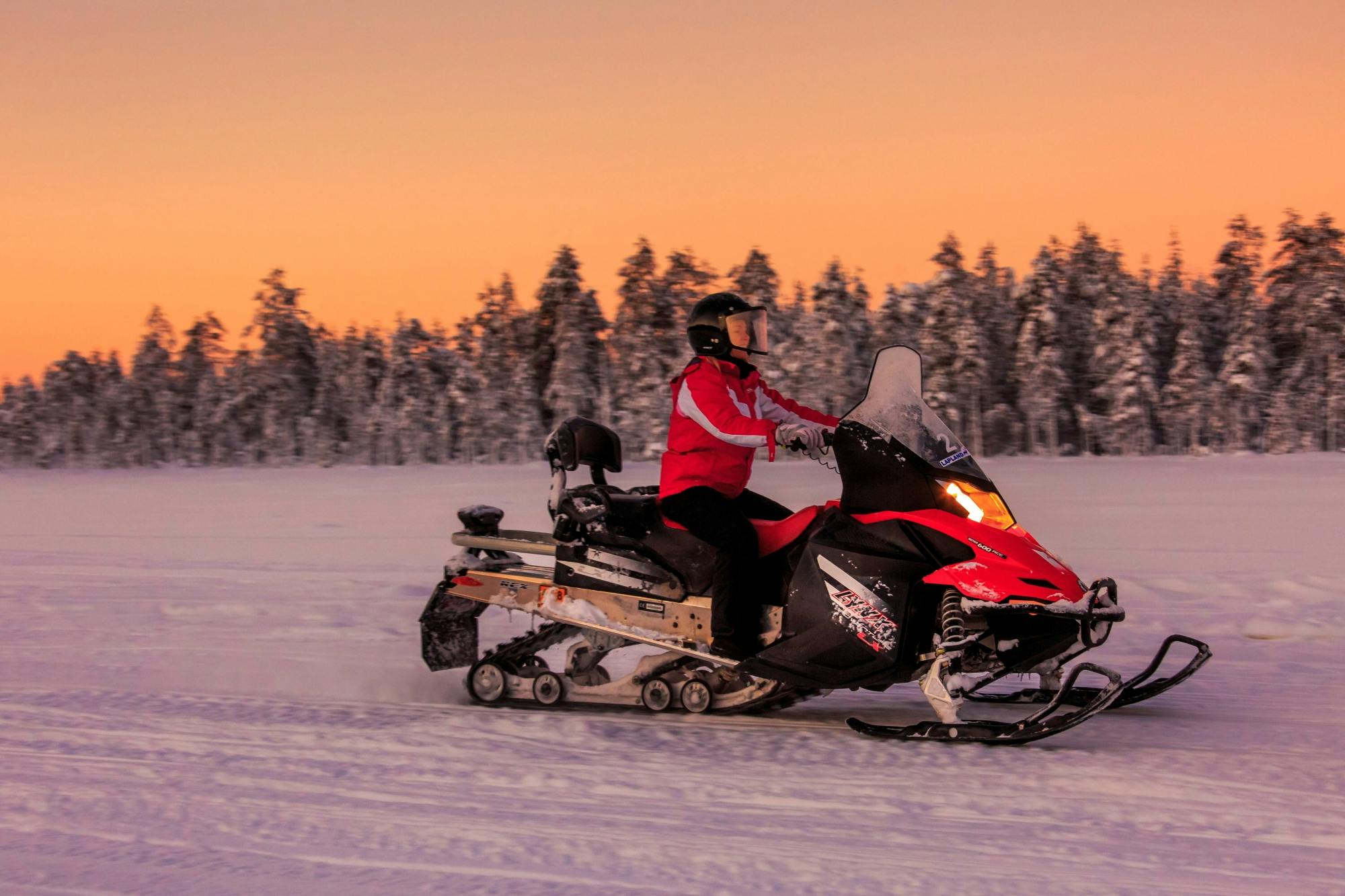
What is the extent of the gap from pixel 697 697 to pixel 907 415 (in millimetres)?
1642

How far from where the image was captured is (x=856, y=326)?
5306cm

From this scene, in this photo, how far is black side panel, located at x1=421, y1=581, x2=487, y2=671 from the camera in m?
5.87

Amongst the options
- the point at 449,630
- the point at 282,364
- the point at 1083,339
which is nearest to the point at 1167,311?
the point at 1083,339

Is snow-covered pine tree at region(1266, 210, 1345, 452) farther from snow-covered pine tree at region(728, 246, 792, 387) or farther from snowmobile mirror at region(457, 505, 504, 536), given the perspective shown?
snowmobile mirror at region(457, 505, 504, 536)

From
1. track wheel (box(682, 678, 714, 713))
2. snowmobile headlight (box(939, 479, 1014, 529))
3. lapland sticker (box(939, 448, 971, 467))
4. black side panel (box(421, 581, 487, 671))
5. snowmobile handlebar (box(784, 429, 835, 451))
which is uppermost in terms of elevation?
snowmobile handlebar (box(784, 429, 835, 451))

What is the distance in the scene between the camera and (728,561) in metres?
5.06

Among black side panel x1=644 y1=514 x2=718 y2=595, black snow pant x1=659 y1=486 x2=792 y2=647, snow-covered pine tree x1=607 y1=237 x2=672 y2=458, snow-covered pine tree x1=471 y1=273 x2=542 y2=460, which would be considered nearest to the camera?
black snow pant x1=659 y1=486 x2=792 y2=647

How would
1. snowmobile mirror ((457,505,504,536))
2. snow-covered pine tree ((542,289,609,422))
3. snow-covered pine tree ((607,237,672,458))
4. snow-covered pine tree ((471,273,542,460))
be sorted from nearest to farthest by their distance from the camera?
snowmobile mirror ((457,505,504,536)) < snow-covered pine tree ((607,237,672,458)) < snow-covered pine tree ((542,289,609,422)) < snow-covered pine tree ((471,273,542,460))

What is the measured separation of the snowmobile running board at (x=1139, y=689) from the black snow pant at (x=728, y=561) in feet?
3.25

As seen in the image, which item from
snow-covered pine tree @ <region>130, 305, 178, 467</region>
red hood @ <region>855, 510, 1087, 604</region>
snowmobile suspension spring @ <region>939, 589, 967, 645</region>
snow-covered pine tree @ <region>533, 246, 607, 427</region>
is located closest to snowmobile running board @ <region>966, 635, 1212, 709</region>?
snowmobile suspension spring @ <region>939, 589, 967, 645</region>

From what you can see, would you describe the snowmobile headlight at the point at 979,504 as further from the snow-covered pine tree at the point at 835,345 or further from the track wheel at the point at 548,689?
the snow-covered pine tree at the point at 835,345

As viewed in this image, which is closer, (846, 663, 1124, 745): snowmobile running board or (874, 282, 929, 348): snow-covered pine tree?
(846, 663, 1124, 745): snowmobile running board

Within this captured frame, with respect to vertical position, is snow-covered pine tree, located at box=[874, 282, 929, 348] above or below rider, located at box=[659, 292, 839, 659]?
above

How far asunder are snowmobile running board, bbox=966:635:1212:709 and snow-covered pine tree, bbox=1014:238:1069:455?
51.6m
